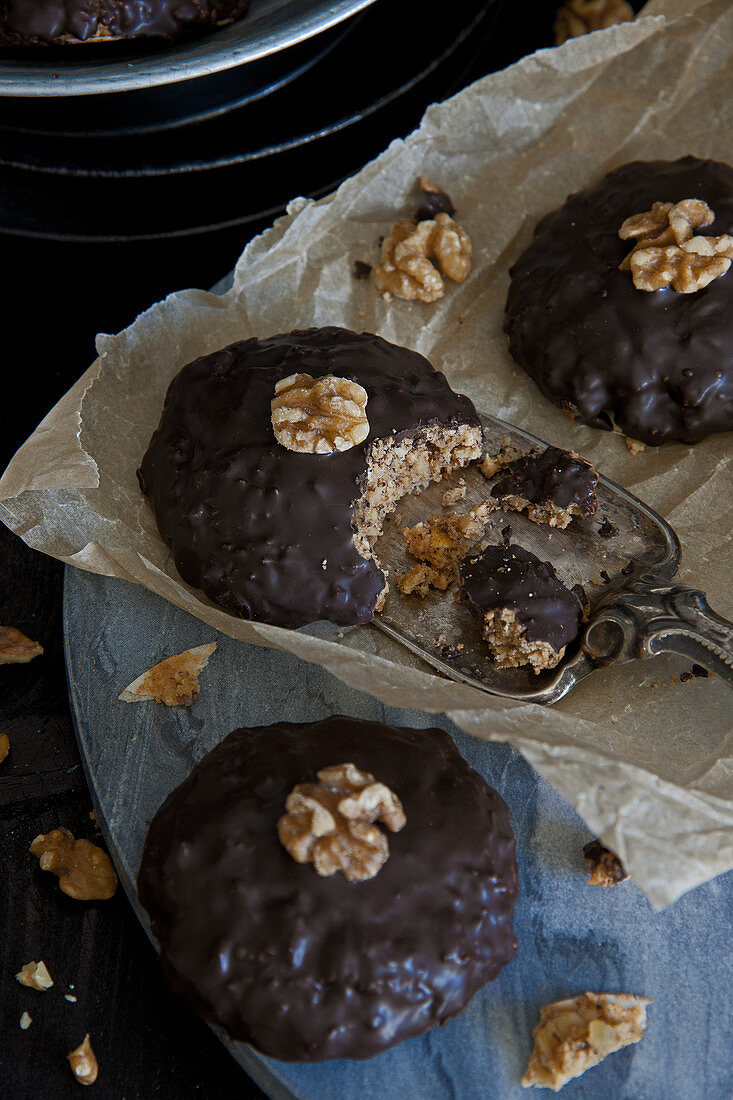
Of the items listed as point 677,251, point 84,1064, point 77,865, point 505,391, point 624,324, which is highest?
A: point 677,251

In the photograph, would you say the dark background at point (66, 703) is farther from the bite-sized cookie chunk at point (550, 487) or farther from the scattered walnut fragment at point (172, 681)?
the bite-sized cookie chunk at point (550, 487)

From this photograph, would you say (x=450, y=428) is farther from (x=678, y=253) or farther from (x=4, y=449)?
(x=4, y=449)

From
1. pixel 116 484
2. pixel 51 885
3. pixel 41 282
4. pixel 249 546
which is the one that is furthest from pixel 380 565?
pixel 41 282

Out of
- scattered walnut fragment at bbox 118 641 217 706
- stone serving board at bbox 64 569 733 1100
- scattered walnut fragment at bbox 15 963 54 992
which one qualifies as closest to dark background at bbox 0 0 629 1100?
scattered walnut fragment at bbox 15 963 54 992

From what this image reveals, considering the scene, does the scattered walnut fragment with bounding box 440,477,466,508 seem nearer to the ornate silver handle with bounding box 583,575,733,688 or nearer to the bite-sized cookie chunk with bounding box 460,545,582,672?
the bite-sized cookie chunk with bounding box 460,545,582,672

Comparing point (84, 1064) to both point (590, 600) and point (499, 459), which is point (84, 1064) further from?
point (499, 459)

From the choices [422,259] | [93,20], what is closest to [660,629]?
[422,259]
